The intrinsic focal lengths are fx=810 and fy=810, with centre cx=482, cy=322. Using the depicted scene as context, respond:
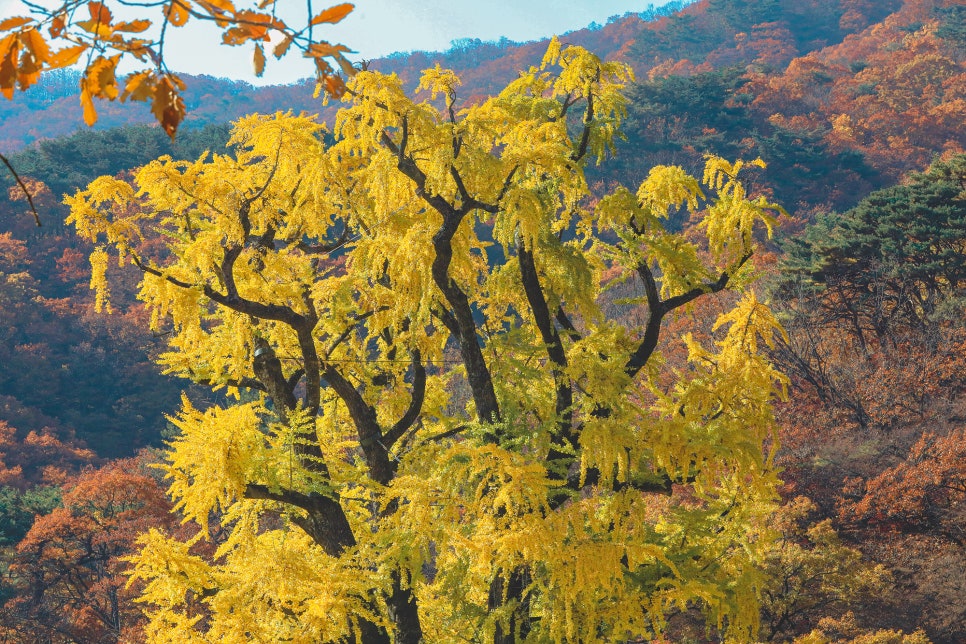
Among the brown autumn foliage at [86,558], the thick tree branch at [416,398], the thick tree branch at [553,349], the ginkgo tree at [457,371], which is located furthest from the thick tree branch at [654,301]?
the brown autumn foliage at [86,558]

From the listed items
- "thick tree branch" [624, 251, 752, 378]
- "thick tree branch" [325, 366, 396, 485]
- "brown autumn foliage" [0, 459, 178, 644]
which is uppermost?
"thick tree branch" [624, 251, 752, 378]

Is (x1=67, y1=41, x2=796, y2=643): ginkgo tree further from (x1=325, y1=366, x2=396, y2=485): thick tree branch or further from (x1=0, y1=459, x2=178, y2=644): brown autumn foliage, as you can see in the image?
(x1=0, y1=459, x2=178, y2=644): brown autumn foliage

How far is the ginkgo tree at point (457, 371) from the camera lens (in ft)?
14.2

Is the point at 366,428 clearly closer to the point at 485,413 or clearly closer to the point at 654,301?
the point at 485,413

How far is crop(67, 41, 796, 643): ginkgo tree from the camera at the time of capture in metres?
4.33

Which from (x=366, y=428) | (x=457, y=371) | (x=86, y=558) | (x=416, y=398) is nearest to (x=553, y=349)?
(x=457, y=371)

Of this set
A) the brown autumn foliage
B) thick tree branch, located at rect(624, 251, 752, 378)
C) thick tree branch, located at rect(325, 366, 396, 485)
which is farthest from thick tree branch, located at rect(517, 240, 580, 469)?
the brown autumn foliage

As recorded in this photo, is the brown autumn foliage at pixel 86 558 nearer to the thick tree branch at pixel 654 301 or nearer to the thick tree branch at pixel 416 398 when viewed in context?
the thick tree branch at pixel 416 398

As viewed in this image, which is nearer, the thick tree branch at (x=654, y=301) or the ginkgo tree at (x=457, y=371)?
the ginkgo tree at (x=457, y=371)

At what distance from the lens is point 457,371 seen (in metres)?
6.06

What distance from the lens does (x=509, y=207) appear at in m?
4.57

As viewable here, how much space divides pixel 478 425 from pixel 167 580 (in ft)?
6.53

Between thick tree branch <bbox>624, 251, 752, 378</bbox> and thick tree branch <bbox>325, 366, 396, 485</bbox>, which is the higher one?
thick tree branch <bbox>624, 251, 752, 378</bbox>

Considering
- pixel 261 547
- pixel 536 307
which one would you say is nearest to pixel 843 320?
pixel 536 307
